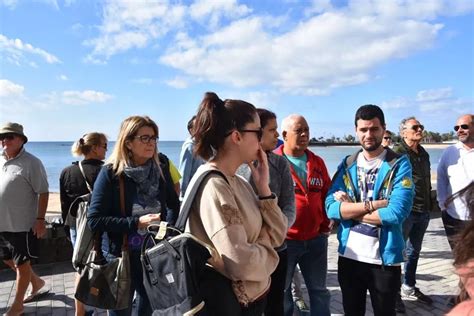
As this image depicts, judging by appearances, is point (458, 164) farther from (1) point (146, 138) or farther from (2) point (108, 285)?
(2) point (108, 285)

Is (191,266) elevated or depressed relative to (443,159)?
depressed

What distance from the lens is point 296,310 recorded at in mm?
3939

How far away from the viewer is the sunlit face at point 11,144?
3766mm

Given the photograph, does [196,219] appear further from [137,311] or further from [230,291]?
[137,311]

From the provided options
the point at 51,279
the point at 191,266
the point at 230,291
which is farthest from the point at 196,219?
the point at 51,279

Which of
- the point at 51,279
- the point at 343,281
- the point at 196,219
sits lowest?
the point at 51,279

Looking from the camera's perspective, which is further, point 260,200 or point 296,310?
point 296,310

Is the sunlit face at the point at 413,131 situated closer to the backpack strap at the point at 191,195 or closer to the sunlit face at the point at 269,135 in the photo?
the sunlit face at the point at 269,135

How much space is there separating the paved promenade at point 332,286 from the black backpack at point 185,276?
2.65 m

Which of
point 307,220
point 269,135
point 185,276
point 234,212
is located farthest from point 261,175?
point 307,220

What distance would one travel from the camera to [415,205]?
14.1 feet

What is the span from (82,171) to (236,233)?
2.49 meters

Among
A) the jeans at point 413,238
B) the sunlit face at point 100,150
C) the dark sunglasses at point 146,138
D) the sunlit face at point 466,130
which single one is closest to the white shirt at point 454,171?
the sunlit face at point 466,130

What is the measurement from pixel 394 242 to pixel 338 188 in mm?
608
